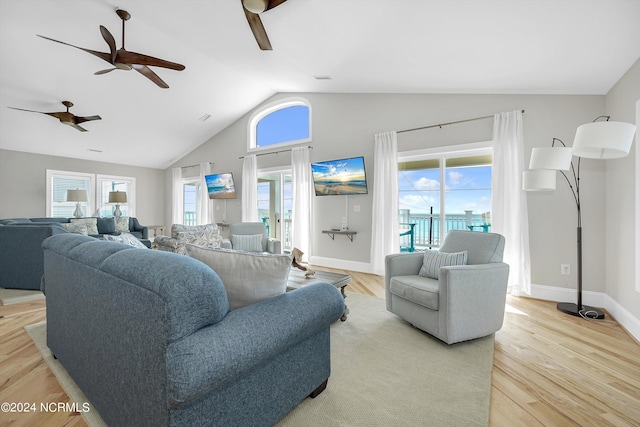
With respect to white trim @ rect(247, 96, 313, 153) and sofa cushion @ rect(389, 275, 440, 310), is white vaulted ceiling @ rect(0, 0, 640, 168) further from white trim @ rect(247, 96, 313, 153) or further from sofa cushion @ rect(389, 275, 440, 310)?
sofa cushion @ rect(389, 275, 440, 310)

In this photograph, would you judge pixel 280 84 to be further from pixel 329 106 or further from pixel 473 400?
pixel 473 400

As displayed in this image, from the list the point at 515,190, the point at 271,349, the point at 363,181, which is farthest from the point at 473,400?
the point at 363,181

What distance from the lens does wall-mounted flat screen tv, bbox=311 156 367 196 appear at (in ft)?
16.2

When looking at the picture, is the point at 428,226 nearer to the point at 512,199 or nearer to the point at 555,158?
the point at 512,199

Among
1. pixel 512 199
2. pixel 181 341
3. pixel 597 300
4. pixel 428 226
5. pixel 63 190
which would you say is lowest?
pixel 597 300

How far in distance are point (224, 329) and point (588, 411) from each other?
205 centimetres

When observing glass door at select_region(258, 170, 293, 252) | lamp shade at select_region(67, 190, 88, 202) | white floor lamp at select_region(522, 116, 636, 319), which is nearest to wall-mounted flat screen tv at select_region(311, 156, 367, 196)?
glass door at select_region(258, 170, 293, 252)

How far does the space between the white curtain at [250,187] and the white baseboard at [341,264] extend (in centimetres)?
187

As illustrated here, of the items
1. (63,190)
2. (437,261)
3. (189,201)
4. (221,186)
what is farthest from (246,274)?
(63,190)

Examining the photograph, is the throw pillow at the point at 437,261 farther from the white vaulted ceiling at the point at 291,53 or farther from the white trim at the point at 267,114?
the white trim at the point at 267,114

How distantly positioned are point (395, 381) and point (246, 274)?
1248mm

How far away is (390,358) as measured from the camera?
7.07 feet

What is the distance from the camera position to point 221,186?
7152 millimetres

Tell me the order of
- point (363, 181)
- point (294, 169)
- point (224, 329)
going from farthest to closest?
point (294, 169) → point (363, 181) → point (224, 329)
